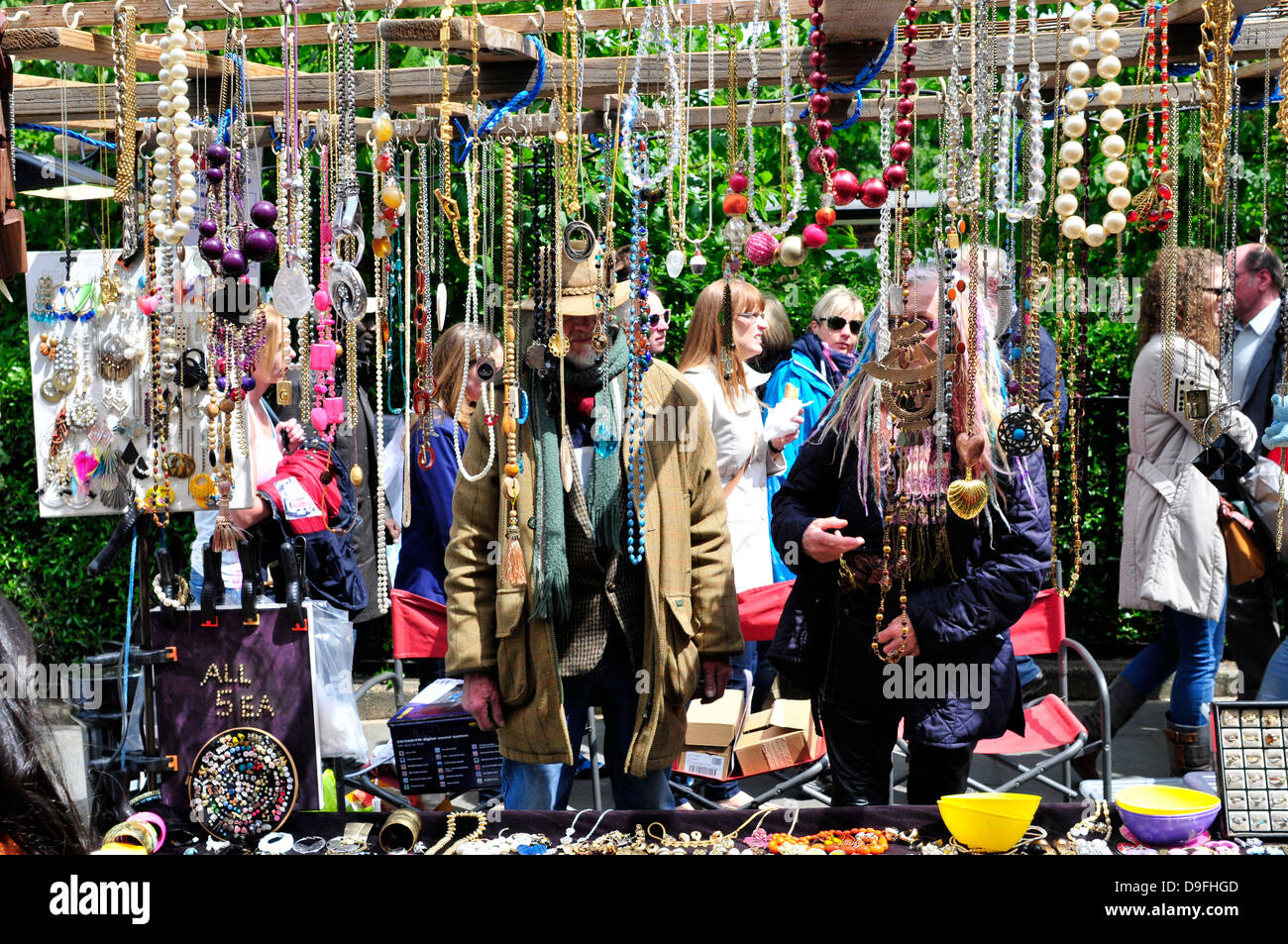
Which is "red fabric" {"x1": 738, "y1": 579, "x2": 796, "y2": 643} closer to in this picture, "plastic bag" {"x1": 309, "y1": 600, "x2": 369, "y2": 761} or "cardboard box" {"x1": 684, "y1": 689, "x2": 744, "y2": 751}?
"cardboard box" {"x1": 684, "y1": 689, "x2": 744, "y2": 751}

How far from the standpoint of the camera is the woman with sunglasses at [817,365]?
5180mm

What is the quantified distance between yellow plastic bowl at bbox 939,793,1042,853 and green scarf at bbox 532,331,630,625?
1141mm

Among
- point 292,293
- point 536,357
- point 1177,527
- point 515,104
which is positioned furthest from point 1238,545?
point 292,293

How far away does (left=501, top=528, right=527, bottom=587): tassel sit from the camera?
3242 millimetres

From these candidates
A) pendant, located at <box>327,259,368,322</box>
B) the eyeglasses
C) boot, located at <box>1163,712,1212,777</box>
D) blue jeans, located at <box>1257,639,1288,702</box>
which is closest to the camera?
pendant, located at <box>327,259,368,322</box>

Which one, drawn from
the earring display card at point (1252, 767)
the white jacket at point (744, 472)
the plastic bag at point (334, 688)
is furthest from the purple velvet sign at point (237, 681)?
the earring display card at point (1252, 767)

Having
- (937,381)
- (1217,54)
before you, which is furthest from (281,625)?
→ (1217,54)

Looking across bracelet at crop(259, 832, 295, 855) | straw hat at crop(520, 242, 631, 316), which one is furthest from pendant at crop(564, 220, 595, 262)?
bracelet at crop(259, 832, 295, 855)

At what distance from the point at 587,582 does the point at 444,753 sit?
2.78 feet

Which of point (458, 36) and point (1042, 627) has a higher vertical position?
point (458, 36)

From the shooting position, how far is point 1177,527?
447 centimetres

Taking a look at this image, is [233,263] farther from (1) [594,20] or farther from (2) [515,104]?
(1) [594,20]

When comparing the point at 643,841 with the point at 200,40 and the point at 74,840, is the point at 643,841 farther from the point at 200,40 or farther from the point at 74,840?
the point at 200,40

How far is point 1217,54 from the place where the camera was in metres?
2.92
